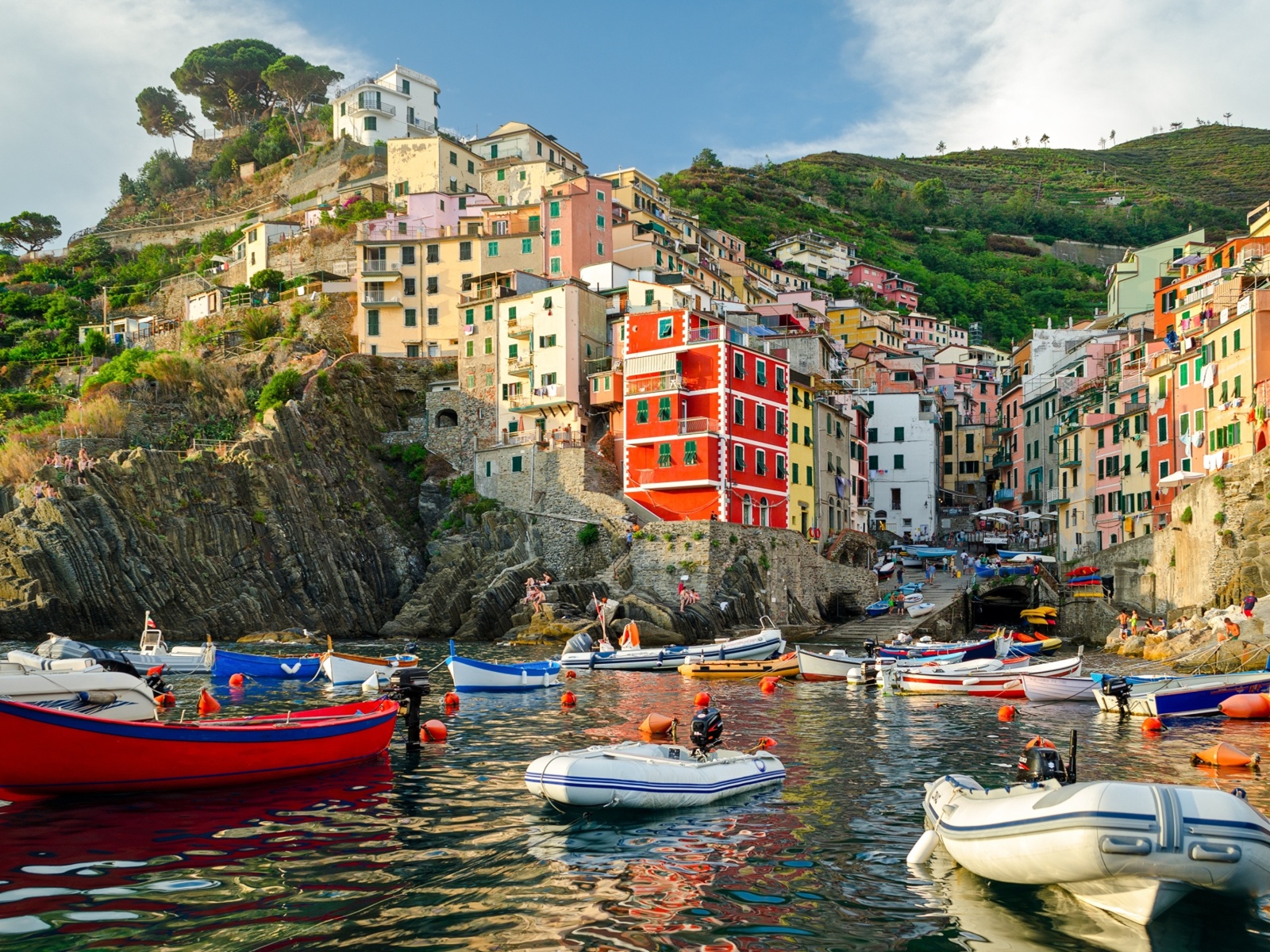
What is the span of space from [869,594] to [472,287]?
36.2 metres

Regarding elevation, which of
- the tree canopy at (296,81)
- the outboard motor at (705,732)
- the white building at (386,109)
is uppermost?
the tree canopy at (296,81)

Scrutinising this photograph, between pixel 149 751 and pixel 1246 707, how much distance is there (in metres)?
27.2

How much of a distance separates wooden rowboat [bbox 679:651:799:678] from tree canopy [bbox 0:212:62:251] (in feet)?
345

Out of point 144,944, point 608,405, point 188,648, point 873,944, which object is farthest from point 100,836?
point 608,405

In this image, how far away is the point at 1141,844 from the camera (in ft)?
35.7

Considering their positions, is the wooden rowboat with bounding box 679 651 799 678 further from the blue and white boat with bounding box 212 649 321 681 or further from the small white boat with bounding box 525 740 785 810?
the small white boat with bounding box 525 740 785 810

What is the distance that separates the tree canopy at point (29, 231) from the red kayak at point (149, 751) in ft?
379

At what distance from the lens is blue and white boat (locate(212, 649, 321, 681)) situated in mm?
38281

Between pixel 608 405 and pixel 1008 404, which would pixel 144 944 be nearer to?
pixel 608 405

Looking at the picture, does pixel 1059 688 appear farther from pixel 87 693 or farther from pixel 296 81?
pixel 296 81

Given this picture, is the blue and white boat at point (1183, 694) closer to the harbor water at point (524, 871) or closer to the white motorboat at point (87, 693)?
the harbor water at point (524, 871)

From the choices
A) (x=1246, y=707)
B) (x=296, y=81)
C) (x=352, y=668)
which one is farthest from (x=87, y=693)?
(x=296, y=81)

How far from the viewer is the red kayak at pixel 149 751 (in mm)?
16406

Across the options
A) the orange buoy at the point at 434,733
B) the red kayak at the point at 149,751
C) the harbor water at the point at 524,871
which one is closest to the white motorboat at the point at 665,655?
the orange buoy at the point at 434,733
